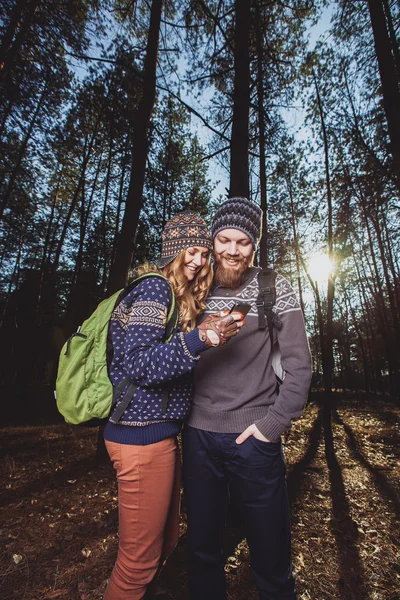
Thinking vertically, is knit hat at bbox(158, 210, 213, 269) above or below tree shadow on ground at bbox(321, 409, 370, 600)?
above

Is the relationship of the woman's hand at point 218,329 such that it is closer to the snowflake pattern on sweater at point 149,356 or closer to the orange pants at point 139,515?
the snowflake pattern on sweater at point 149,356

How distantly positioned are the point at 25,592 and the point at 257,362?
9.45 ft

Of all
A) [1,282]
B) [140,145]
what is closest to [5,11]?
[140,145]

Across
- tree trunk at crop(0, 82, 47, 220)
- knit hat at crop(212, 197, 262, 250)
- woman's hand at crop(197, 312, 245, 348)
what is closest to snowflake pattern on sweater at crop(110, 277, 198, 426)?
woman's hand at crop(197, 312, 245, 348)

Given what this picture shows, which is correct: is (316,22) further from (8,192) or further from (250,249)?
(8,192)

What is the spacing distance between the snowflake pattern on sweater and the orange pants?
Answer: 0.59 feet

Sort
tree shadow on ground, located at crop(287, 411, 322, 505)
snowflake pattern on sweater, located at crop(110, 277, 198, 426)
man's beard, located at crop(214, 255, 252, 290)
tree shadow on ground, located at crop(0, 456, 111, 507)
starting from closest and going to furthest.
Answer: snowflake pattern on sweater, located at crop(110, 277, 198, 426), man's beard, located at crop(214, 255, 252, 290), tree shadow on ground, located at crop(0, 456, 111, 507), tree shadow on ground, located at crop(287, 411, 322, 505)

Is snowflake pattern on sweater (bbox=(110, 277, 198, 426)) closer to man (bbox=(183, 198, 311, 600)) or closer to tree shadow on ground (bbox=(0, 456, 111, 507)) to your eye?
man (bbox=(183, 198, 311, 600))

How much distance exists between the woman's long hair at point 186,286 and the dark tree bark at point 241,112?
264 cm

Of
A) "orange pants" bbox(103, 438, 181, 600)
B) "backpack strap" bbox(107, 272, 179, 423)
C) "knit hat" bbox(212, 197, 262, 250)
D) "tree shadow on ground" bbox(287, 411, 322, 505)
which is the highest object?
"knit hat" bbox(212, 197, 262, 250)

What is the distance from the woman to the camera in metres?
1.41

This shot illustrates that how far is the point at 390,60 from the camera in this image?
5.36 metres

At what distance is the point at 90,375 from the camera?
5.52 feet

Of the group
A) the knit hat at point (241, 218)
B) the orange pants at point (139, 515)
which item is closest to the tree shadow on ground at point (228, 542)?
the orange pants at point (139, 515)
